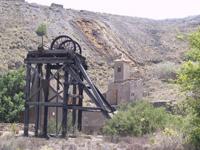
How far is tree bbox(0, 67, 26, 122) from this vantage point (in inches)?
819

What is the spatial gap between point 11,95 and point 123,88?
12.3 meters

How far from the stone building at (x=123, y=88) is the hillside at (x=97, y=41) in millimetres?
4304

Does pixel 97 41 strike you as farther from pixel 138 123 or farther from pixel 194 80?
pixel 194 80

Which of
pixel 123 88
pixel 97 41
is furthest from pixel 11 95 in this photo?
pixel 97 41

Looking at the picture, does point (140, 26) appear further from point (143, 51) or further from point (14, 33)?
point (14, 33)

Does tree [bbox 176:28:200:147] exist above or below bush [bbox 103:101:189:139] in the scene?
above

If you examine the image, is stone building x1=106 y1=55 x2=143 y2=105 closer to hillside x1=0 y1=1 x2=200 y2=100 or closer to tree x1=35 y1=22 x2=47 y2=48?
hillside x1=0 y1=1 x2=200 y2=100

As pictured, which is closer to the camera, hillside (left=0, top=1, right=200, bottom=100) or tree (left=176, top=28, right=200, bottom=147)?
tree (left=176, top=28, right=200, bottom=147)

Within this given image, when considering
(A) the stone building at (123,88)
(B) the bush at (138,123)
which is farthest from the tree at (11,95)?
(B) the bush at (138,123)

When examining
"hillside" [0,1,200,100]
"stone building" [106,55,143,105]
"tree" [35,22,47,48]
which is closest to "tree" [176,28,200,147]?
"stone building" [106,55,143,105]

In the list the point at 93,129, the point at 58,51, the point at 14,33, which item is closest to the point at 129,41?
the point at 14,33

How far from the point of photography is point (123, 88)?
1209 inches

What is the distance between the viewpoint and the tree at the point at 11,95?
20.8 m

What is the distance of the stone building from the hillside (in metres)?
4.30
